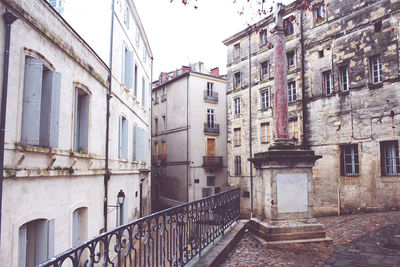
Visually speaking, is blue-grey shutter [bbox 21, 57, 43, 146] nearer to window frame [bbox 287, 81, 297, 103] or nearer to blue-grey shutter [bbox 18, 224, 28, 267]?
blue-grey shutter [bbox 18, 224, 28, 267]

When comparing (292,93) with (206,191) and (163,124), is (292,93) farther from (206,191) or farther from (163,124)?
(163,124)

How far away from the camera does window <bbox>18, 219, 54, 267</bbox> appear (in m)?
5.80

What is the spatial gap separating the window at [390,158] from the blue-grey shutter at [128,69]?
13.0 m

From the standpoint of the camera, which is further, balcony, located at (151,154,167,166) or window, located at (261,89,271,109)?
balcony, located at (151,154,167,166)

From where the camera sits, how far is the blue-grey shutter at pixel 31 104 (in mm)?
5309

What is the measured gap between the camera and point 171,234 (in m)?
3.95

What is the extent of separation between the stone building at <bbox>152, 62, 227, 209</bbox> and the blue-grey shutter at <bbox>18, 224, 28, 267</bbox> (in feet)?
69.4

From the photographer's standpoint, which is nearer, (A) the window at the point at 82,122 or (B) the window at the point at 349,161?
(A) the window at the point at 82,122

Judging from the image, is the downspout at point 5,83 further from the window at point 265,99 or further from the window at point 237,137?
the window at point 237,137

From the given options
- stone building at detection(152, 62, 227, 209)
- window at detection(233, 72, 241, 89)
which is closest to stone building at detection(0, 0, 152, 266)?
window at detection(233, 72, 241, 89)

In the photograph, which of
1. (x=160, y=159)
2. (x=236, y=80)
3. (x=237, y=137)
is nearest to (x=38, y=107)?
(x=237, y=137)

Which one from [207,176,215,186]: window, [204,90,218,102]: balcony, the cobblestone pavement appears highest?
[204,90,218,102]: balcony

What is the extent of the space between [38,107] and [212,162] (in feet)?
73.5

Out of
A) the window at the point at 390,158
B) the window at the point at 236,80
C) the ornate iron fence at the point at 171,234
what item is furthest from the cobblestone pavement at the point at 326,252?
the window at the point at 236,80
